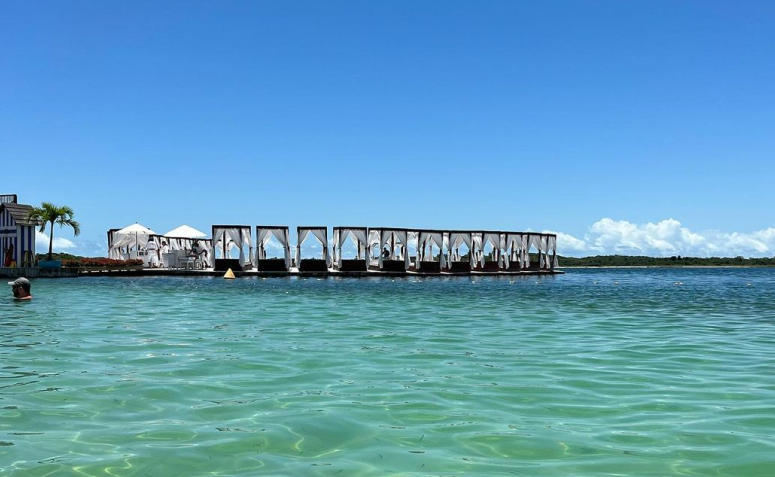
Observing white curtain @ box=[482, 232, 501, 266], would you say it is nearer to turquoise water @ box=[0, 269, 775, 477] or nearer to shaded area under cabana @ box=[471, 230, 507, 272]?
shaded area under cabana @ box=[471, 230, 507, 272]

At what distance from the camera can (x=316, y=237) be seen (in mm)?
48250

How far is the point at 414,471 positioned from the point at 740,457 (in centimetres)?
250

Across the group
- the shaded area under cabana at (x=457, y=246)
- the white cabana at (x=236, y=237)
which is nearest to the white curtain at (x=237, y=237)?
the white cabana at (x=236, y=237)

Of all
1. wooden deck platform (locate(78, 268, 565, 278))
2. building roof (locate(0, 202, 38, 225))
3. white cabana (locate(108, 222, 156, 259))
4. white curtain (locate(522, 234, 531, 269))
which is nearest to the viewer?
building roof (locate(0, 202, 38, 225))

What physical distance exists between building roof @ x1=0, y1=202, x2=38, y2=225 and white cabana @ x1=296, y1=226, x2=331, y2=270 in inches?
712

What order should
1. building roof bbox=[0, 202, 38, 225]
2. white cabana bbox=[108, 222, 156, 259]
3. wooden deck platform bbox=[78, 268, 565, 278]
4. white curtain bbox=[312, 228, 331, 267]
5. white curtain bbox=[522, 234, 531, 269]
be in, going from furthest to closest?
1. white curtain bbox=[522, 234, 531, 269]
2. white cabana bbox=[108, 222, 156, 259]
3. white curtain bbox=[312, 228, 331, 267]
4. wooden deck platform bbox=[78, 268, 565, 278]
5. building roof bbox=[0, 202, 38, 225]

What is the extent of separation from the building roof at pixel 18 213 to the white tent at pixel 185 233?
10.3 metres

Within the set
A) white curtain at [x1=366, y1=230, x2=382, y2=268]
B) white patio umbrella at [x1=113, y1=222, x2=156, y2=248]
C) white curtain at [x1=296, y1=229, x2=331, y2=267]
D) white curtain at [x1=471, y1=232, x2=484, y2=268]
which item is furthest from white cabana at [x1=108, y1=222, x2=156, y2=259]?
white curtain at [x1=471, y1=232, x2=484, y2=268]

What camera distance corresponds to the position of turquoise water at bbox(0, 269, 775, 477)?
4.82 meters

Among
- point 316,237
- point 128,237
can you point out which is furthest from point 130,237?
point 316,237

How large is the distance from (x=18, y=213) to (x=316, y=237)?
20.4m

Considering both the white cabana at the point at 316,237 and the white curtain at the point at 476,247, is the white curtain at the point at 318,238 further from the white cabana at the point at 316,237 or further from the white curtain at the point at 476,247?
the white curtain at the point at 476,247

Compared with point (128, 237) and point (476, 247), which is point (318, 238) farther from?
point (128, 237)

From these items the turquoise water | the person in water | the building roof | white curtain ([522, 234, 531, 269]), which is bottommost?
the turquoise water
